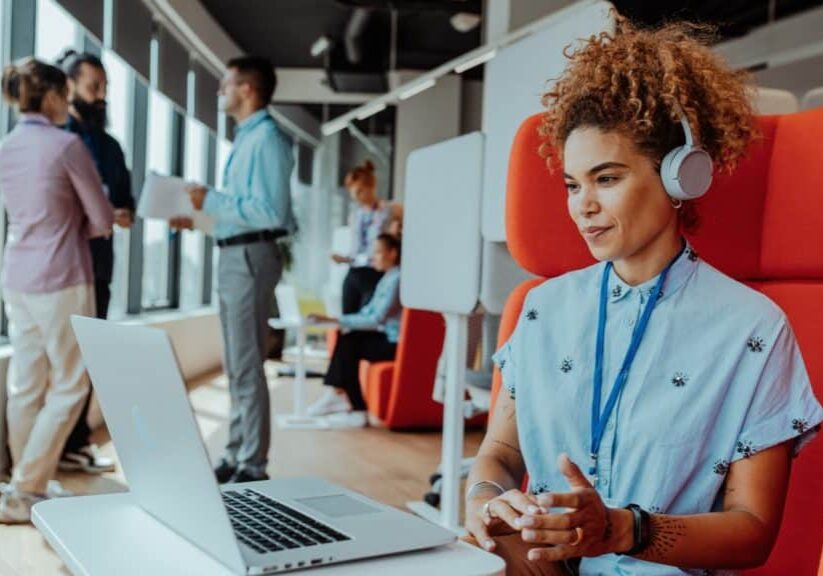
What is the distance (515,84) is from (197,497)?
2.41 metres

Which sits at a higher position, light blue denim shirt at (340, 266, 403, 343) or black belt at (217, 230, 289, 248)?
black belt at (217, 230, 289, 248)

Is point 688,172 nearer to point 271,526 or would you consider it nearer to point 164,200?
point 271,526

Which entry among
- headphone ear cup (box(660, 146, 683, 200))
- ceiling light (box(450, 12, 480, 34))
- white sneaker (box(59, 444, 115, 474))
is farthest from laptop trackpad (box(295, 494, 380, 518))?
ceiling light (box(450, 12, 480, 34))

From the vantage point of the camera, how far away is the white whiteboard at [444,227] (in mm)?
Result: 2664

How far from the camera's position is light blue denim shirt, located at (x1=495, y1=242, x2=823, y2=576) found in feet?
3.92

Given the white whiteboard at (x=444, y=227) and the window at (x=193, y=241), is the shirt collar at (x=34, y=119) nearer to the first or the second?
the white whiteboard at (x=444, y=227)

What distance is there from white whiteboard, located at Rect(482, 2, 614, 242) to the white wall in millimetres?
6960

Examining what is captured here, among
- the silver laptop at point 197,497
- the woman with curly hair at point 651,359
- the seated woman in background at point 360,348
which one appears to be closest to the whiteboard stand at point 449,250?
the woman with curly hair at point 651,359

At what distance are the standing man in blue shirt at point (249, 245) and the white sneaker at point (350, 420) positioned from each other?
179 cm

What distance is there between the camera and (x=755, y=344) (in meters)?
1.21

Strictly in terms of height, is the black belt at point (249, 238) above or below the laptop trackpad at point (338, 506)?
above

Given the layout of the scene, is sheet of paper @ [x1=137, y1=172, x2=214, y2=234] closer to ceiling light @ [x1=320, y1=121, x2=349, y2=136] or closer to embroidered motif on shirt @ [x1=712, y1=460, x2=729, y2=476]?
embroidered motif on shirt @ [x1=712, y1=460, x2=729, y2=476]

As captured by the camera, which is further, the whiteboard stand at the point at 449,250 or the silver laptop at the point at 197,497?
the whiteboard stand at the point at 449,250

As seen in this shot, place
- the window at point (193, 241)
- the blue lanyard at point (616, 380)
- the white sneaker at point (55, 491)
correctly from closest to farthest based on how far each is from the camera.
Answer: the blue lanyard at point (616, 380)
the white sneaker at point (55, 491)
the window at point (193, 241)
